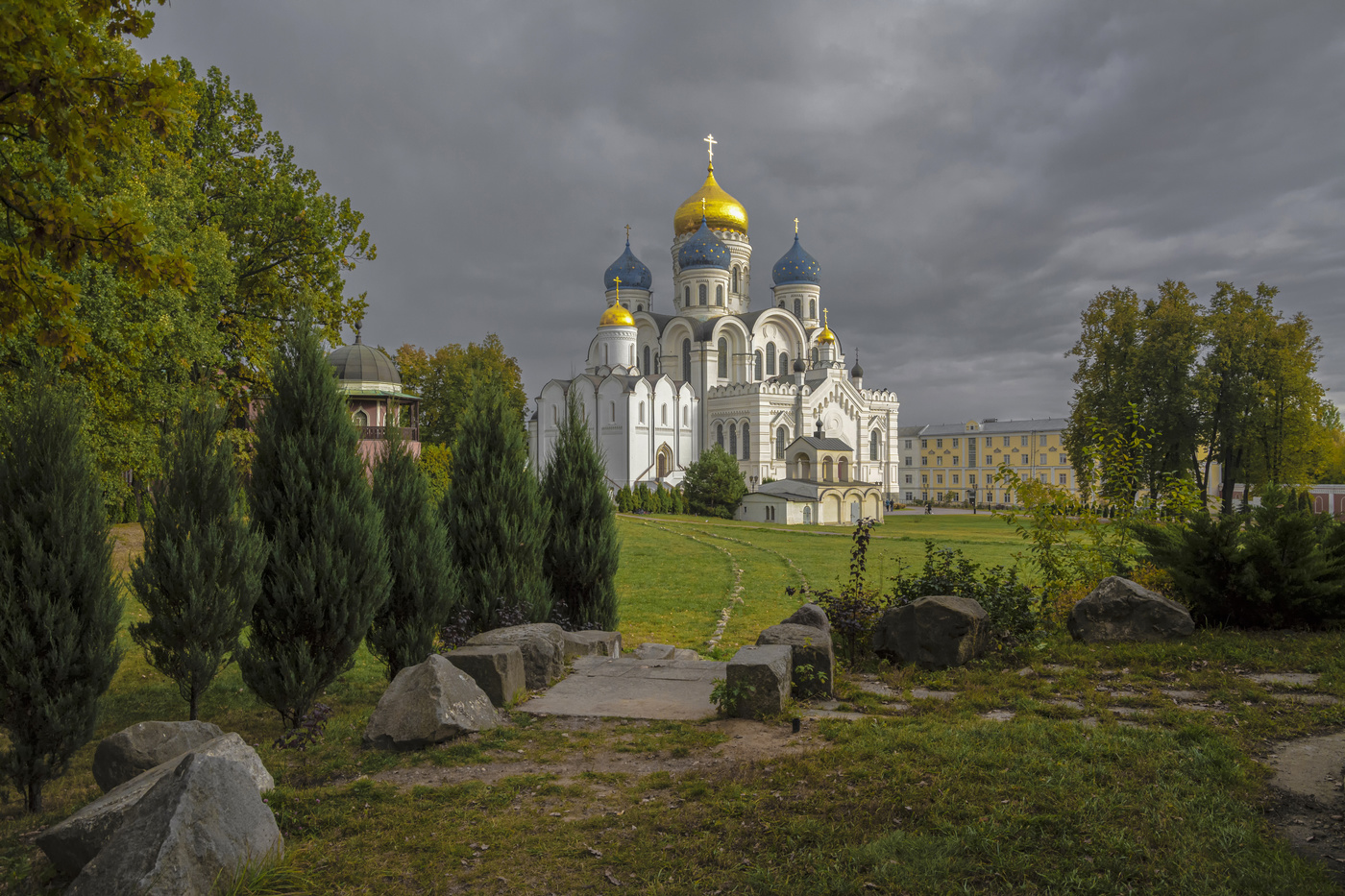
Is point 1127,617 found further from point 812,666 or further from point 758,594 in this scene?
point 758,594

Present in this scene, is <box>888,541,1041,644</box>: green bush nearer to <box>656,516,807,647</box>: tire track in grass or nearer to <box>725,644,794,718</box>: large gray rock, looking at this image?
<box>725,644,794,718</box>: large gray rock

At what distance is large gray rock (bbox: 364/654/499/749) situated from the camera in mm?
5355

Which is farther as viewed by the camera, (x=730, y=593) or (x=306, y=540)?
(x=730, y=593)

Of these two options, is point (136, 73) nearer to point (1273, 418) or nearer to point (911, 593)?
point (911, 593)

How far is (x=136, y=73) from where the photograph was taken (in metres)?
4.92

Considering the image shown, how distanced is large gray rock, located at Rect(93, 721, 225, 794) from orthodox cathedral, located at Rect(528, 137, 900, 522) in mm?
38074

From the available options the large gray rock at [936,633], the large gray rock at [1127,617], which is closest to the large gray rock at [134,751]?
the large gray rock at [936,633]

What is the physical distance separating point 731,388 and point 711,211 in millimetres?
15252

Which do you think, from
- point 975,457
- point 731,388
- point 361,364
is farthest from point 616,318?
point 975,457

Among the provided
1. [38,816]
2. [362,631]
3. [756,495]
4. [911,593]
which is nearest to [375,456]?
[362,631]

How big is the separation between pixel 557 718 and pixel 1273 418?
99.6 ft

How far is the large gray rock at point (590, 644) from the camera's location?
822 centimetres

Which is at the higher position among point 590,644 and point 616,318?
point 616,318

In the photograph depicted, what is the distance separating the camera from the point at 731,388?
52000 mm
